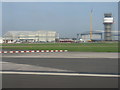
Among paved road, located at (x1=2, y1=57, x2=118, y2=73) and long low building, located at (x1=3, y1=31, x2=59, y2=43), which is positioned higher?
long low building, located at (x1=3, y1=31, x2=59, y2=43)

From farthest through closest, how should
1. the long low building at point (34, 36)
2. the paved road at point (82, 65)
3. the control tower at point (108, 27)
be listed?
1. the control tower at point (108, 27)
2. the long low building at point (34, 36)
3. the paved road at point (82, 65)

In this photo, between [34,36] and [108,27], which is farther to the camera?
[108,27]

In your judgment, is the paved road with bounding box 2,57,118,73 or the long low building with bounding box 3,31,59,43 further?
the long low building with bounding box 3,31,59,43

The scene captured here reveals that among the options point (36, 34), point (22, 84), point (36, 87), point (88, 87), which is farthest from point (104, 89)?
point (36, 34)

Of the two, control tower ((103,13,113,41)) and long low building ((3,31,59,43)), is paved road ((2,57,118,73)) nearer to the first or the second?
long low building ((3,31,59,43))

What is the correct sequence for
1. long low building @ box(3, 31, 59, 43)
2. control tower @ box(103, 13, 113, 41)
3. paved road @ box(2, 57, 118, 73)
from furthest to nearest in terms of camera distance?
control tower @ box(103, 13, 113, 41)
long low building @ box(3, 31, 59, 43)
paved road @ box(2, 57, 118, 73)

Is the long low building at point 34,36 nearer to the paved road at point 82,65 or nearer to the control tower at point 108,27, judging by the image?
the control tower at point 108,27

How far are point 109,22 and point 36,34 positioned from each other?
5664 centimetres

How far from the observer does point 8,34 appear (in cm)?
15838

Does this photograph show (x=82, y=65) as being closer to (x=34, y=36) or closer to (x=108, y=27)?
(x=34, y=36)

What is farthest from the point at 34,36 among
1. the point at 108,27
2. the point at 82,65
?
the point at 82,65

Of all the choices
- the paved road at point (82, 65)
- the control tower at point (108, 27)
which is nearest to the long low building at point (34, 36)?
the control tower at point (108, 27)

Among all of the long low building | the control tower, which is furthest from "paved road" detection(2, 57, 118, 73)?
the control tower

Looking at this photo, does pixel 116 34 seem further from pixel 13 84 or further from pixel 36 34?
pixel 13 84
